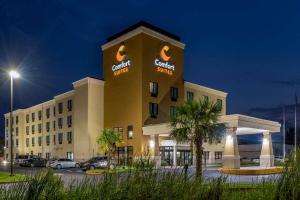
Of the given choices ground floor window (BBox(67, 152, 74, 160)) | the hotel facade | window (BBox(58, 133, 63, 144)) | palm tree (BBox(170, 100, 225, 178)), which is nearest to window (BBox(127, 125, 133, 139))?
the hotel facade

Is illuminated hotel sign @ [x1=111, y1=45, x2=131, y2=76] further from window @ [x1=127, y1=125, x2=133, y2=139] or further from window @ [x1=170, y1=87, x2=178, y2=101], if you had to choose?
window @ [x1=127, y1=125, x2=133, y2=139]

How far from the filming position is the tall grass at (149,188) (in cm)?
460

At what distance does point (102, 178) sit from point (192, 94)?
181 feet

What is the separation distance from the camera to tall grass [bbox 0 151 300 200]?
4602 millimetres

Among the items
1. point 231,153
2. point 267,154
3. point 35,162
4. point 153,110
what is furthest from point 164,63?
point 35,162

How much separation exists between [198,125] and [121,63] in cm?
2701

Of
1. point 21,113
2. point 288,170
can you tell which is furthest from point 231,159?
point 21,113

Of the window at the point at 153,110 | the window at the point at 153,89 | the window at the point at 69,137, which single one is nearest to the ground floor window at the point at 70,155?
the window at the point at 69,137

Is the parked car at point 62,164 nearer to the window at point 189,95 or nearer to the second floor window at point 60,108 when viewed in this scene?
the second floor window at point 60,108

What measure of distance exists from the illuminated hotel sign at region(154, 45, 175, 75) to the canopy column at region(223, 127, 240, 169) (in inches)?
753

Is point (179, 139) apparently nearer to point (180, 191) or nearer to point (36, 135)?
point (180, 191)

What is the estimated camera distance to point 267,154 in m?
42.8

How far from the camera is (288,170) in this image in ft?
19.4

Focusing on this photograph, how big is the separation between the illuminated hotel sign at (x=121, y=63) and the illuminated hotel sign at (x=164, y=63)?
4.26m
